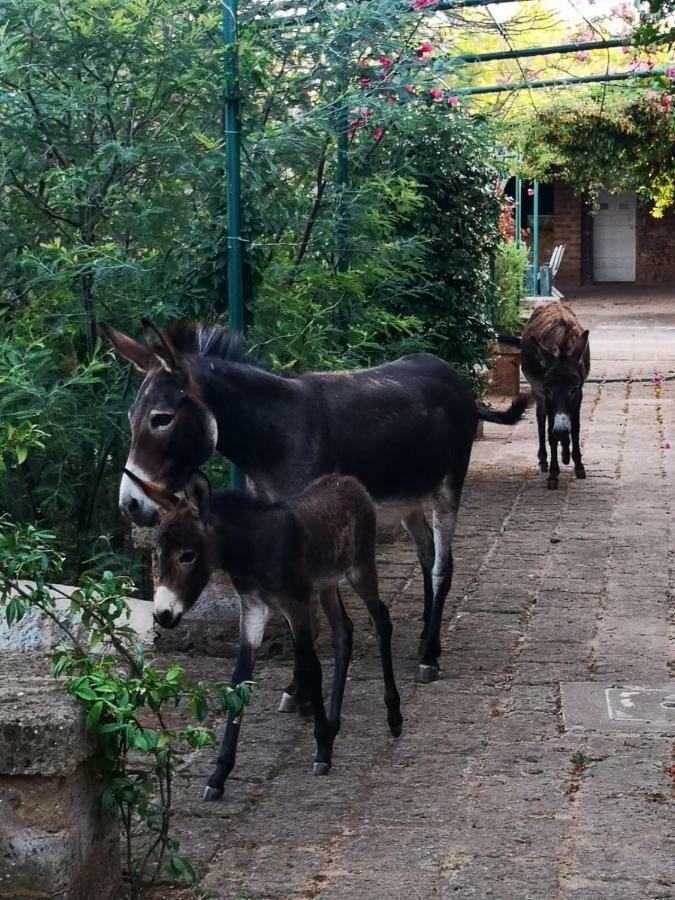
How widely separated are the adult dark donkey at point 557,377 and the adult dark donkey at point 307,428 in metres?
4.31

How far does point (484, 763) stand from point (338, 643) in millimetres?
904

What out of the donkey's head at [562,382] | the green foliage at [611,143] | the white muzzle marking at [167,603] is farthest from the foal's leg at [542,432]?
the white muzzle marking at [167,603]

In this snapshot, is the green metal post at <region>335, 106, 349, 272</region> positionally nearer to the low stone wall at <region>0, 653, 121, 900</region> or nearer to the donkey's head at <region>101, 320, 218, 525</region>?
the donkey's head at <region>101, 320, 218, 525</region>

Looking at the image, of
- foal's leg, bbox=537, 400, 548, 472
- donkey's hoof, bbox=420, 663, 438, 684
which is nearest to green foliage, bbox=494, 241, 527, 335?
foal's leg, bbox=537, 400, 548, 472

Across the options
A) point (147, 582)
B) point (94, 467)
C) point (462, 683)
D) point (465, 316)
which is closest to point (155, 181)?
point (94, 467)

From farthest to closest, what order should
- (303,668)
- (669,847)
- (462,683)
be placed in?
(462,683)
(303,668)
(669,847)

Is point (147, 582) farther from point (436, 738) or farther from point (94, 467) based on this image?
point (436, 738)

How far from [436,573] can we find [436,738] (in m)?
1.55

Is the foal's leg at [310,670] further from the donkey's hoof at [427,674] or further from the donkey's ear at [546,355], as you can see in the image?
the donkey's ear at [546,355]

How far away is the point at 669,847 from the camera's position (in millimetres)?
5152

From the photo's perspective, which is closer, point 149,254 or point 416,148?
point 149,254

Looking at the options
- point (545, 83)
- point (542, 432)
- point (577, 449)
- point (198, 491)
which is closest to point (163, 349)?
point (198, 491)

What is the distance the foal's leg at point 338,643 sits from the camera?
21.0ft

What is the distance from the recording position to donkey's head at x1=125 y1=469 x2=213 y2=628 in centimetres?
559
